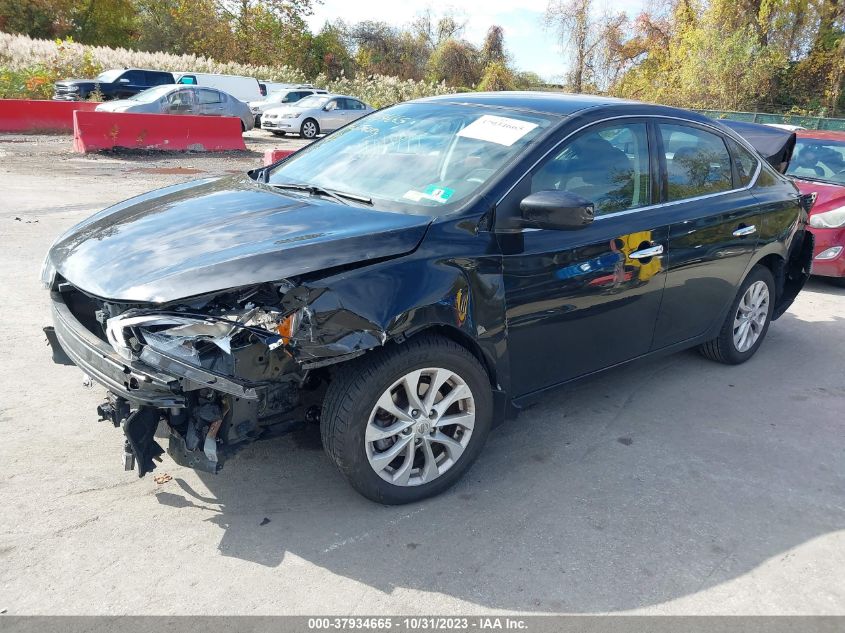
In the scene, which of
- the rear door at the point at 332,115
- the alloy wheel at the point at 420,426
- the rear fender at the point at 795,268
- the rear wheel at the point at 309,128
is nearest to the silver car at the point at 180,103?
the rear wheel at the point at 309,128

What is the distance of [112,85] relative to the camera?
22.1 m

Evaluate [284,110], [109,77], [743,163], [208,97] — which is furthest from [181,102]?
[743,163]

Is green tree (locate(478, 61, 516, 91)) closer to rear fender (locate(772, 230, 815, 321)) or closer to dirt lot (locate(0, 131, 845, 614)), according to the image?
rear fender (locate(772, 230, 815, 321))

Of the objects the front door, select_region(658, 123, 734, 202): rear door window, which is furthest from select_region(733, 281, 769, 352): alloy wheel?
the front door

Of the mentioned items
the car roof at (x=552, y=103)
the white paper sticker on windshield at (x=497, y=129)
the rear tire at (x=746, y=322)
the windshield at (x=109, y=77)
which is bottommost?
the rear tire at (x=746, y=322)

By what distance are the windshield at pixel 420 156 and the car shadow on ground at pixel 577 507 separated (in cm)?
130

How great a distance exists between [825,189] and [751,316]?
3476mm

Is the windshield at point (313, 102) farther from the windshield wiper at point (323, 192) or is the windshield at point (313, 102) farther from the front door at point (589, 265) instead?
the front door at point (589, 265)

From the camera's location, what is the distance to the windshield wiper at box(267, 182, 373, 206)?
141 inches

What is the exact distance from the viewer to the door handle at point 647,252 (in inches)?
154

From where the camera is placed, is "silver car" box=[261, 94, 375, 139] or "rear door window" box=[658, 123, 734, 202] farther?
"silver car" box=[261, 94, 375, 139]

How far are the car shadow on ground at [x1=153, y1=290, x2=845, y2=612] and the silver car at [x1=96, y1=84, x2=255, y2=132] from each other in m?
15.9
